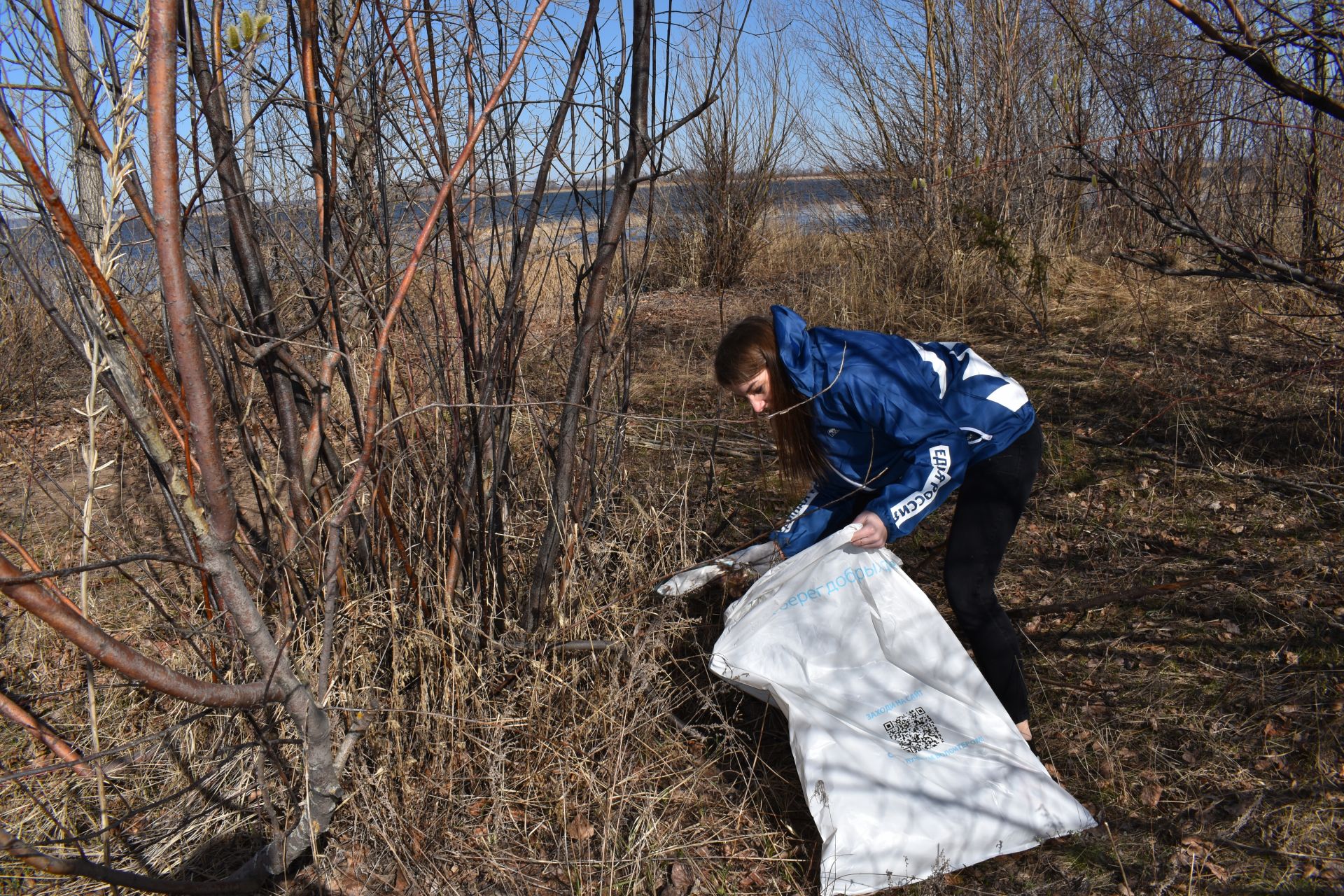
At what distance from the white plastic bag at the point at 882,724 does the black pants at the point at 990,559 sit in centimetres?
12

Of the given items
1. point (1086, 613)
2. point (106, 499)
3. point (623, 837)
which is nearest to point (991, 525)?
point (1086, 613)

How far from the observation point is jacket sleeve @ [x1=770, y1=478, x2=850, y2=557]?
2.61m

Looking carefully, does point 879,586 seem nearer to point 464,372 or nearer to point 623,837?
point 623,837

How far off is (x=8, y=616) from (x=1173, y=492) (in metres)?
4.30

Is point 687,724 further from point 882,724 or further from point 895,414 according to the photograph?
point 895,414

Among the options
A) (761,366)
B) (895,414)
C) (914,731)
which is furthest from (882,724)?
(761,366)

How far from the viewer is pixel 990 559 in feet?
7.79

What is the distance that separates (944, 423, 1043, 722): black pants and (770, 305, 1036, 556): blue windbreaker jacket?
0.07 metres

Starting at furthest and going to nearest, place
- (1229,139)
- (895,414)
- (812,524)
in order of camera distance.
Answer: (1229,139) < (812,524) < (895,414)

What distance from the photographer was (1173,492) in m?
3.61

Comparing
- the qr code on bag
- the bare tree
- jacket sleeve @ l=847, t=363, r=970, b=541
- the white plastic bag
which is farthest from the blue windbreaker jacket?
the bare tree

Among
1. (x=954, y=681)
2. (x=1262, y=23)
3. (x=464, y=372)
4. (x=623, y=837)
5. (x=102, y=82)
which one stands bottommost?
(x=623, y=837)

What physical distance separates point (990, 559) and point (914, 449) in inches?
15.8

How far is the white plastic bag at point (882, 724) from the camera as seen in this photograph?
1970 millimetres
